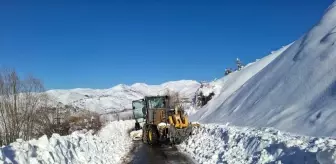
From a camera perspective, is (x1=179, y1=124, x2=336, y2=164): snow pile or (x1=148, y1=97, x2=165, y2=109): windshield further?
(x1=148, y1=97, x2=165, y2=109): windshield

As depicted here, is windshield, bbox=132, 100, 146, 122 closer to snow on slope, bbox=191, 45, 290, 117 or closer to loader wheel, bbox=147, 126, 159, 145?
snow on slope, bbox=191, 45, 290, 117

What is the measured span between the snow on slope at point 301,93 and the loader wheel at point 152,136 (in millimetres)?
5197

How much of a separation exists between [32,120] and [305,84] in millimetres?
32033

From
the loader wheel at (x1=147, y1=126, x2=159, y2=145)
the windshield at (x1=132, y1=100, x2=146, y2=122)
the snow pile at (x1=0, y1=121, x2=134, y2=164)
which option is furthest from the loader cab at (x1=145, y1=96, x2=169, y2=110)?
the snow pile at (x1=0, y1=121, x2=134, y2=164)

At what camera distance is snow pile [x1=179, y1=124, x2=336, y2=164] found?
9.15 m

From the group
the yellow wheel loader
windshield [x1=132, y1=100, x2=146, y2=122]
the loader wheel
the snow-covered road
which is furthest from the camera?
windshield [x1=132, y1=100, x2=146, y2=122]

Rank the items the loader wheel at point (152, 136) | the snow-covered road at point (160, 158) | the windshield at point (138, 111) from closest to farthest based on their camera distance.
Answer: the snow-covered road at point (160, 158)
the loader wheel at point (152, 136)
the windshield at point (138, 111)

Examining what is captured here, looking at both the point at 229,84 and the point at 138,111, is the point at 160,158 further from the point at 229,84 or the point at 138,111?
the point at 229,84

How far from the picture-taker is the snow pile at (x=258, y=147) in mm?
9148

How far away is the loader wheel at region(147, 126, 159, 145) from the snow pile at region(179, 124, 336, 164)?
344cm

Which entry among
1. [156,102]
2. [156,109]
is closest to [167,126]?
[156,109]

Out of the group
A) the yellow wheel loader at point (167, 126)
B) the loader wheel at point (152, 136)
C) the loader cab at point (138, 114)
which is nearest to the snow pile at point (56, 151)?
the yellow wheel loader at point (167, 126)

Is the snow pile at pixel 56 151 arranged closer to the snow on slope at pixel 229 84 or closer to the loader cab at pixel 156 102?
the loader cab at pixel 156 102

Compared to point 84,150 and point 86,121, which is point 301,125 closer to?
point 84,150
